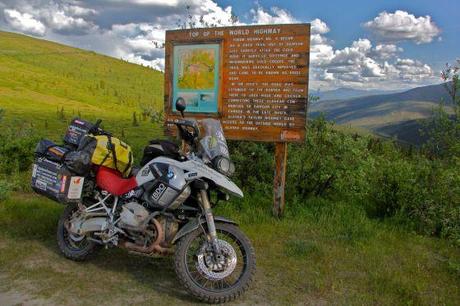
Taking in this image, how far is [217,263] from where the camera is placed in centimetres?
429

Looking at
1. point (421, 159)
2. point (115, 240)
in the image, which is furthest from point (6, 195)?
point (421, 159)

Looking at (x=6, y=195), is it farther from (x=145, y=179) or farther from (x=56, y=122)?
(x=56, y=122)

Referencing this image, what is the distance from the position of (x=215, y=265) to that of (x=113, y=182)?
151 cm

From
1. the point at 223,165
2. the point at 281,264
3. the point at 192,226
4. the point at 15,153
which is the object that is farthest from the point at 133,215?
the point at 15,153

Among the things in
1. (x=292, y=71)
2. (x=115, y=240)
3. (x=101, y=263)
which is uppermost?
(x=292, y=71)

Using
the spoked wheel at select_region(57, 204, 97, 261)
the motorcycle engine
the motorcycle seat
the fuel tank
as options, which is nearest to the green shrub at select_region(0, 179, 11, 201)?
the spoked wheel at select_region(57, 204, 97, 261)

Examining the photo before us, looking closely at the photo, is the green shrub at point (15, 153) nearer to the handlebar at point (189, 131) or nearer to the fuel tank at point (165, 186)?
the fuel tank at point (165, 186)

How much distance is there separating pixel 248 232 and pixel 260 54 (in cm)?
260

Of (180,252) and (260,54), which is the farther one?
(260,54)

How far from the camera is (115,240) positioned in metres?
4.73

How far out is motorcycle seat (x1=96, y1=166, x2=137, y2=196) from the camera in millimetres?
4816

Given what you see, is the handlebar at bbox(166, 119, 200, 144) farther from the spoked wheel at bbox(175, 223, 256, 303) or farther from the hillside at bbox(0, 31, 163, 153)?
the hillside at bbox(0, 31, 163, 153)

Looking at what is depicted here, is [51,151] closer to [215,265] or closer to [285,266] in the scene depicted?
[215,265]

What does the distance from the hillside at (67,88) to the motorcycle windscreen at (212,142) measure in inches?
203
